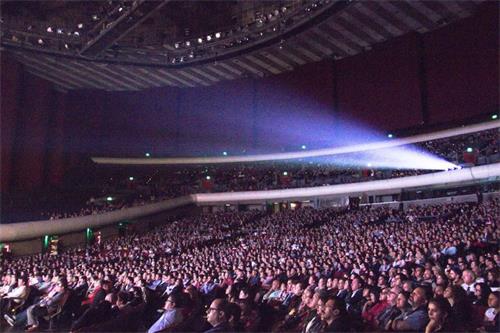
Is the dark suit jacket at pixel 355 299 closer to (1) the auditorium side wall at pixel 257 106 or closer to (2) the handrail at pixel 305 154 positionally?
(1) the auditorium side wall at pixel 257 106

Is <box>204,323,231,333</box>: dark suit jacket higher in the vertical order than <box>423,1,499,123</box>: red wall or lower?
lower

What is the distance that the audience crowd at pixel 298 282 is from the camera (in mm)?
5066

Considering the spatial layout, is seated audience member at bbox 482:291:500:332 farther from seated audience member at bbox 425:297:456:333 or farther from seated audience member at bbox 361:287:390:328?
seated audience member at bbox 361:287:390:328

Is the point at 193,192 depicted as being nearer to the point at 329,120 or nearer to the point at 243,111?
the point at 243,111

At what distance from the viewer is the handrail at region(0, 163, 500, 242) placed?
20859mm

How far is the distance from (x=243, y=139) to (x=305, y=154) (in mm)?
4300

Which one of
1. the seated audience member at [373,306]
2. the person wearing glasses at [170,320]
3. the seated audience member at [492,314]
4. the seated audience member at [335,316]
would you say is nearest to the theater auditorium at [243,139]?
the seated audience member at [373,306]

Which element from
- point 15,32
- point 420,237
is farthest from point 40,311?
point 15,32

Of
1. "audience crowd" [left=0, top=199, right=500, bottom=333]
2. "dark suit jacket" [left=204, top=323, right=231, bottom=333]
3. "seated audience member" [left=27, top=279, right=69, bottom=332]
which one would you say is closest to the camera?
"dark suit jacket" [left=204, top=323, right=231, bottom=333]

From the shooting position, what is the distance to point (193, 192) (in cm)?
3166

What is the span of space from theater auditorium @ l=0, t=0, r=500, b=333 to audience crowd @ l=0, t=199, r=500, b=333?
0.16 m

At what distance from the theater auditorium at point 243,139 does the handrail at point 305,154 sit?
9 centimetres

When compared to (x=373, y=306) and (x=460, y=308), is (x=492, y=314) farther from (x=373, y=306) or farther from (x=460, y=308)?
(x=373, y=306)

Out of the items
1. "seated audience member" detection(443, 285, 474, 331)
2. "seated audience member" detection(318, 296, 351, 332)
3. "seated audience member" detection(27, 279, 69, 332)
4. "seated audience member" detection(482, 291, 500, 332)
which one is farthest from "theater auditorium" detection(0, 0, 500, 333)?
"seated audience member" detection(318, 296, 351, 332)
